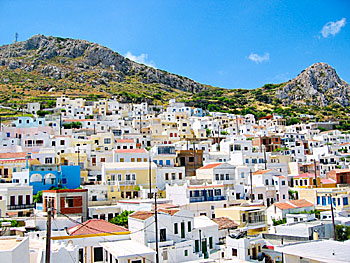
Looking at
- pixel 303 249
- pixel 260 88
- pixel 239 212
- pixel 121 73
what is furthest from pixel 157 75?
pixel 303 249

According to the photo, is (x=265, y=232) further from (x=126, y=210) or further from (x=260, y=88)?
(x=260, y=88)

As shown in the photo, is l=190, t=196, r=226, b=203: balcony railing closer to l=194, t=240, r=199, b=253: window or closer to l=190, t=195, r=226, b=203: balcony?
l=190, t=195, r=226, b=203: balcony

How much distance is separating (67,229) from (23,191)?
1079cm

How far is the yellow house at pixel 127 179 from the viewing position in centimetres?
4247

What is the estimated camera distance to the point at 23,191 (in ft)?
124

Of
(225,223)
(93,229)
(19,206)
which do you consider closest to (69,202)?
(19,206)

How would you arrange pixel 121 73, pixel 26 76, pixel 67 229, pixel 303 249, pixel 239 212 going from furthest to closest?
pixel 121 73, pixel 26 76, pixel 239 212, pixel 67 229, pixel 303 249

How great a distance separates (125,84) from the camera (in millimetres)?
157125

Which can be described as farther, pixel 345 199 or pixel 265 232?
pixel 345 199

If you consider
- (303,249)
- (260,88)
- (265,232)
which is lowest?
(265,232)

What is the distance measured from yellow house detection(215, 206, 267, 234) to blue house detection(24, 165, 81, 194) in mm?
18446

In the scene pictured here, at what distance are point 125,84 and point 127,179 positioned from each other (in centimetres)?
11674

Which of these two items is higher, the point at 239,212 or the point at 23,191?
the point at 23,191

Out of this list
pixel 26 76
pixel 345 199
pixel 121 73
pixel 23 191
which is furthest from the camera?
pixel 121 73
